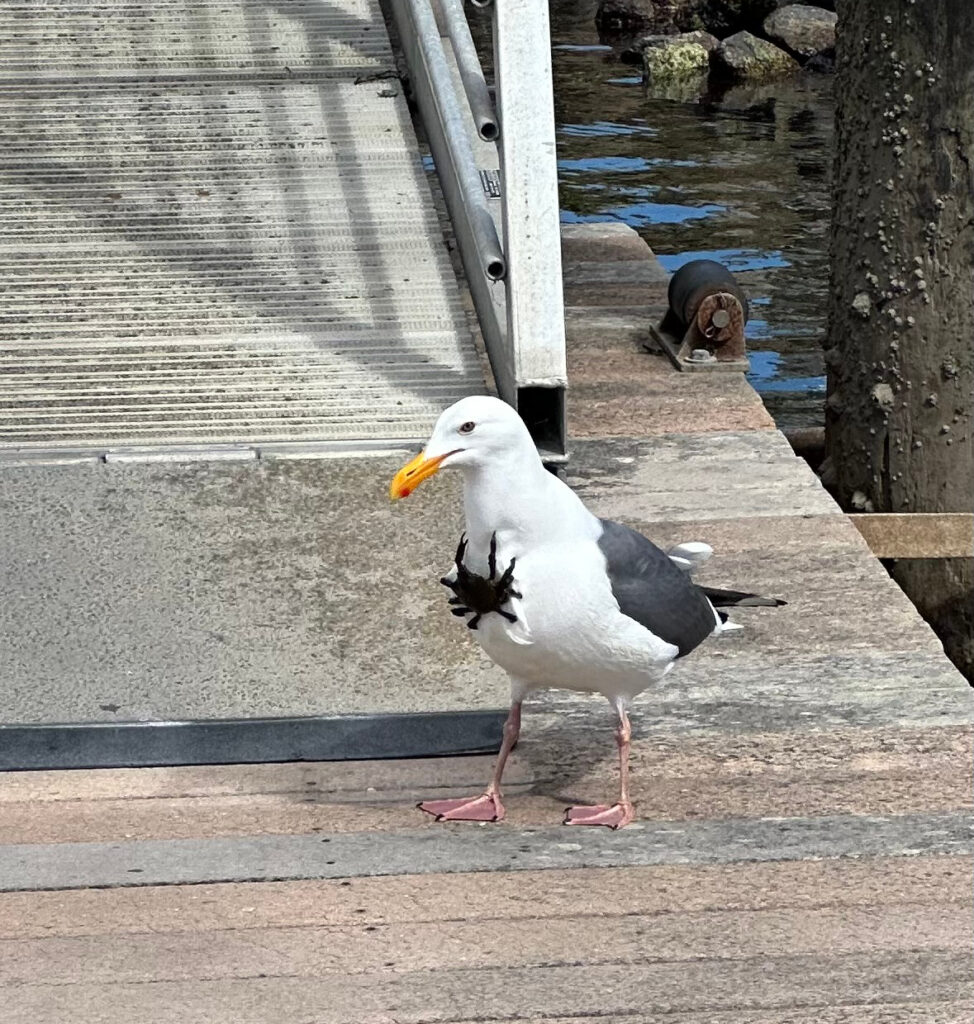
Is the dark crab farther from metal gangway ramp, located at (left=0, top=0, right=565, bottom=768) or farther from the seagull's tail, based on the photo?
the seagull's tail

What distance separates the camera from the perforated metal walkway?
5.70 meters

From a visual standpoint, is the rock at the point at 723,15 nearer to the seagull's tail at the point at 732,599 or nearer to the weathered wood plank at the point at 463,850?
the seagull's tail at the point at 732,599

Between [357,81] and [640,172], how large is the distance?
Answer: 25.6 ft

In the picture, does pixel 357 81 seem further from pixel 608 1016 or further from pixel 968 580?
pixel 608 1016

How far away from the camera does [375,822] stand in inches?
148

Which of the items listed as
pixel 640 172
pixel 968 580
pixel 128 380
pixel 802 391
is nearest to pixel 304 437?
pixel 128 380

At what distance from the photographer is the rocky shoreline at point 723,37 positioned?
771 inches

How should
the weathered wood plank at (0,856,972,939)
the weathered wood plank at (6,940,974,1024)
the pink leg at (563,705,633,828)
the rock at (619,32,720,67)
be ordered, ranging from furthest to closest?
the rock at (619,32,720,67) → the pink leg at (563,705,633,828) → the weathered wood plank at (0,856,972,939) → the weathered wood plank at (6,940,974,1024)

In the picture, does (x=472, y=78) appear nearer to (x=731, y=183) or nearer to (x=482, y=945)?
(x=482, y=945)

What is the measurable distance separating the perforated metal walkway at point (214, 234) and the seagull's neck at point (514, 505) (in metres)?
1.87

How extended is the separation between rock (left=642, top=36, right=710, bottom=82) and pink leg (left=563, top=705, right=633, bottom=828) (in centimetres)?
1626

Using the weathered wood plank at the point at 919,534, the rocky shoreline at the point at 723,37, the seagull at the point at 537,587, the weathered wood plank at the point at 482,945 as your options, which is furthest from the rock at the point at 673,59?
the weathered wood plank at the point at 482,945

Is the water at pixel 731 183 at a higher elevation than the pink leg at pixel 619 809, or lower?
lower

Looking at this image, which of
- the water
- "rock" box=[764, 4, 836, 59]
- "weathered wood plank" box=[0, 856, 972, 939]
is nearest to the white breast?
"weathered wood plank" box=[0, 856, 972, 939]
